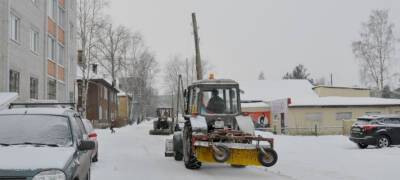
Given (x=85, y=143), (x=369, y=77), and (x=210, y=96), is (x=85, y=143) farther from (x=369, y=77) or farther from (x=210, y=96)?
(x=369, y=77)

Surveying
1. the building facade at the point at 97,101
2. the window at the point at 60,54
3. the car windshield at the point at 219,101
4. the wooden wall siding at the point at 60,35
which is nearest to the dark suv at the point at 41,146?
the car windshield at the point at 219,101

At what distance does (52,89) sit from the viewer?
3528cm

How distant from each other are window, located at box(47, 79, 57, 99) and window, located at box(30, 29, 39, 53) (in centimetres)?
365

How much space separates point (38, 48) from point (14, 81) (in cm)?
493

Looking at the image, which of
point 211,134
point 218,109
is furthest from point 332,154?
point 211,134

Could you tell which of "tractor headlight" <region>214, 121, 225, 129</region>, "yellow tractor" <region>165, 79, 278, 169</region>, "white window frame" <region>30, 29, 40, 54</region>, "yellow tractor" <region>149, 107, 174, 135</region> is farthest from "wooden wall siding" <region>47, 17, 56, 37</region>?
"tractor headlight" <region>214, 121, 225, 129</region>

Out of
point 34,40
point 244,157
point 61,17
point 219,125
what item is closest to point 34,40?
point 34,40

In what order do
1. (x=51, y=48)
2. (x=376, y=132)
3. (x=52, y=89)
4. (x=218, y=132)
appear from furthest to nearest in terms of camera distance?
(x=52, y=89) < (x=51, y=48) < (x=376, y=132) < (x=218, y=132)

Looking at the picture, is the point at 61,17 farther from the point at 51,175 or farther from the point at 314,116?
the point at 51,175

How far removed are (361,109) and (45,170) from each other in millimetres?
40014

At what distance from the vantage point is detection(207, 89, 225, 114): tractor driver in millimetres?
15703

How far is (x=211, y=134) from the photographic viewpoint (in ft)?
44.8

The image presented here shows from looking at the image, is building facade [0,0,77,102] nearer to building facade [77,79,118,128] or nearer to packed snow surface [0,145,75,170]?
packed snow surface [0,145,75,170]

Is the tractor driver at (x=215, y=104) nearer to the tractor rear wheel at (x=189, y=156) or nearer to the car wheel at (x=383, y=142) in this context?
the tractor rear wheel at (x=189, y=156)
